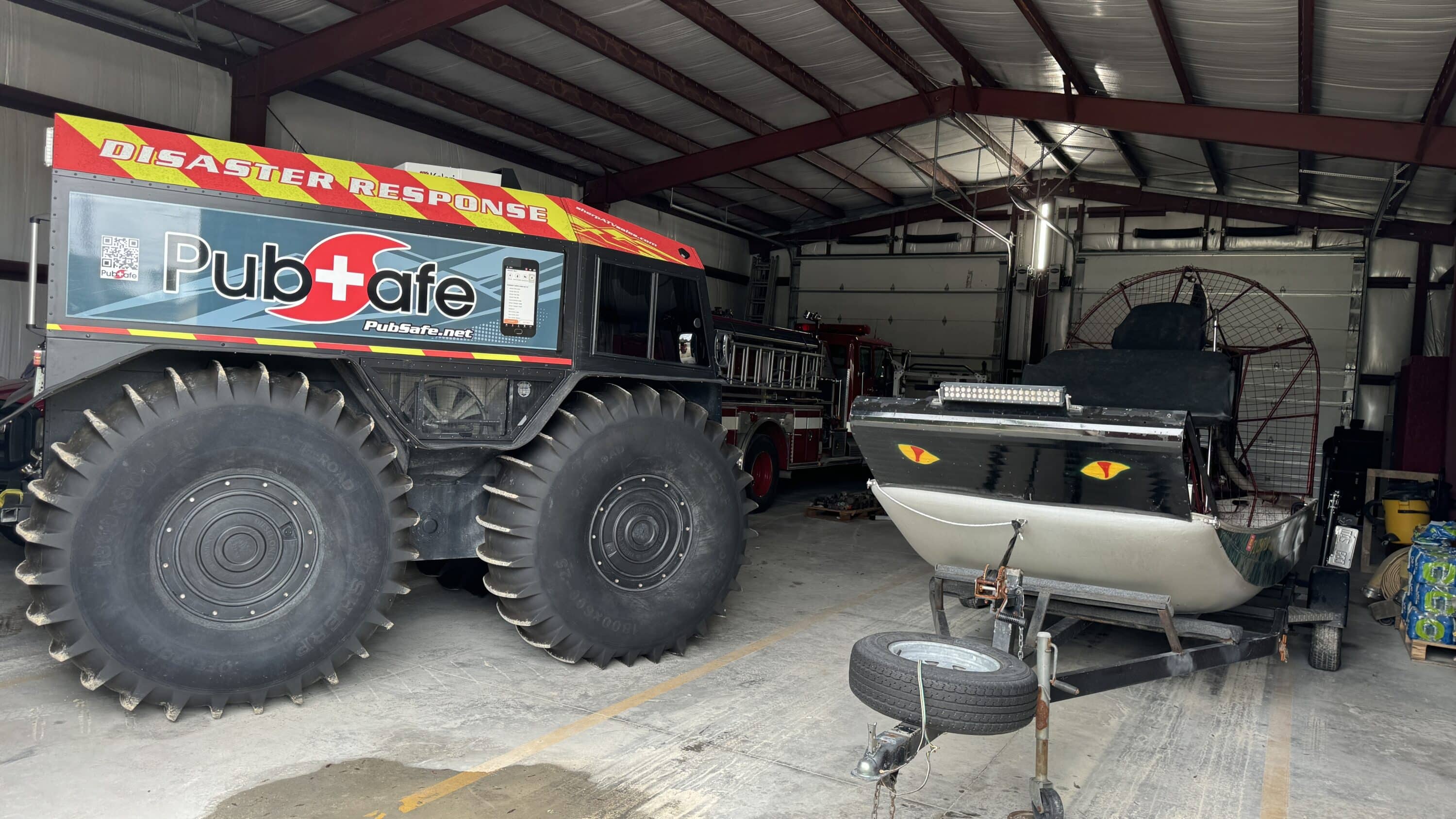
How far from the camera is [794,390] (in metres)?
12.1

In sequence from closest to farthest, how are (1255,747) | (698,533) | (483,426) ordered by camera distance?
1. (1255,747)
2. (483,426)
3. (698,533)

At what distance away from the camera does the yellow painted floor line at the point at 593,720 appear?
334 cm

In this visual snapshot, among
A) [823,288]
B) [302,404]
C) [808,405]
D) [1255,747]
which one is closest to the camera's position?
[302,404]

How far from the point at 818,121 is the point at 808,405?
412 centimetres

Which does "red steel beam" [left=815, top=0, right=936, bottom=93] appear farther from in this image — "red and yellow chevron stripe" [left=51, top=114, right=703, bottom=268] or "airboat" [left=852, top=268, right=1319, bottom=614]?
"red and yellow chevron stripe" [left=51, top=114, right=703, bottom=268]

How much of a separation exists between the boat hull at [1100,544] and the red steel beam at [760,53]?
668 cm

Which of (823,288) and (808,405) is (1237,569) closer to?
(808,405)

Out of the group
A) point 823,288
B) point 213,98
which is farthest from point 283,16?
point 823,288

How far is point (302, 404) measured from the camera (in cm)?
394

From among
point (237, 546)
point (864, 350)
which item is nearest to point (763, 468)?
point (864, 350)

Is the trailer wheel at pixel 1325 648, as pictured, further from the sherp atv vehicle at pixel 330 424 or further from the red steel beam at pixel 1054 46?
the red steel beam at pixel 1054 46

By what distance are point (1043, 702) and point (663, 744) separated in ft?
5.33

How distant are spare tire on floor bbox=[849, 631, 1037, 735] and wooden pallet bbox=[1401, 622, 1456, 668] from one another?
460 cm

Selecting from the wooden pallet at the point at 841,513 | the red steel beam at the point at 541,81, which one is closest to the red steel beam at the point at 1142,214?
the red steel beam at the point at 541,81
